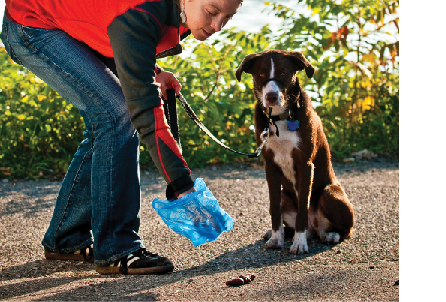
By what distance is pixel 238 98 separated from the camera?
6727 millimetres

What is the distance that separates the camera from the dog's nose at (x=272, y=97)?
3420mm

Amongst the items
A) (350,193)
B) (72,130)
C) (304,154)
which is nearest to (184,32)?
(304,154)

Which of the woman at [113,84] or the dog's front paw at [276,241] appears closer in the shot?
the woman at [113,84]

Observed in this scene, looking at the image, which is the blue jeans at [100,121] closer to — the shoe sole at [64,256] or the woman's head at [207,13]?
the shoe sole at [64,256]

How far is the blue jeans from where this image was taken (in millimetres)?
2699

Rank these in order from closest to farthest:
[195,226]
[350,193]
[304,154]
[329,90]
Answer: [195,226], [304,154], [350,193], [329,90]

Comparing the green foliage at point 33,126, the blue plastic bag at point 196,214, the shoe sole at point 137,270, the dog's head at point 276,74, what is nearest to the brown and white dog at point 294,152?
the dog's head at point 276,74

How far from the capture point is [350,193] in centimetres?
525

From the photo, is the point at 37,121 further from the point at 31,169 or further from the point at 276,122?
the point at 276,122

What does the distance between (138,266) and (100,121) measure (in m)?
0.85

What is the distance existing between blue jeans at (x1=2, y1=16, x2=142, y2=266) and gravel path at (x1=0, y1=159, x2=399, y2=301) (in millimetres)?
289

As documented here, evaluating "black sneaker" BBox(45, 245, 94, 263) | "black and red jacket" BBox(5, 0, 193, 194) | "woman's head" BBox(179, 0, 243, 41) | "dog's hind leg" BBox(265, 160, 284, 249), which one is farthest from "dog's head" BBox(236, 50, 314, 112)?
"black sneaker" BBox(45, 245, 94, 263)

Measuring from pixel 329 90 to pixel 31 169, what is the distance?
402 centimetres

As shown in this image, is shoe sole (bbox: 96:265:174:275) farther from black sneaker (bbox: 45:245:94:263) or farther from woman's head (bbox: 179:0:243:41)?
woman's head (bbox: 179:0:243:41)
